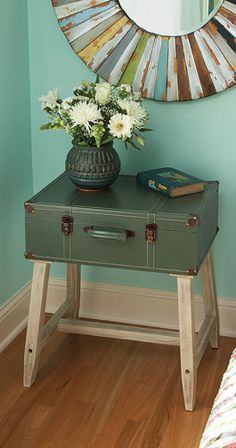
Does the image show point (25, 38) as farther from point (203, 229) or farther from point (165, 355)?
point (165, 355)

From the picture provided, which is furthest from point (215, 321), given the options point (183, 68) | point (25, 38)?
point (25, 38)

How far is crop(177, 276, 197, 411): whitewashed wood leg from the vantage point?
272cm

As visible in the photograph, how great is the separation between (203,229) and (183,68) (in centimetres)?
66

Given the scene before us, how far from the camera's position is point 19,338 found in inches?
130

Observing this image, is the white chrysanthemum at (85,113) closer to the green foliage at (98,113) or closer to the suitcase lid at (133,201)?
the green foliage at (98,113)

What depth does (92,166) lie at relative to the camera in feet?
9.28

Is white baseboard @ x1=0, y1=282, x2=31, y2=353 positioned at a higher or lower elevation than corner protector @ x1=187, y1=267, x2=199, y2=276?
lower

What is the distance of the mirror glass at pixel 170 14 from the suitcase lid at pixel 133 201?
1.92 ft

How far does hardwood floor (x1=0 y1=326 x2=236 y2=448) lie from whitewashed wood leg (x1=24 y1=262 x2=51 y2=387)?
75 mm

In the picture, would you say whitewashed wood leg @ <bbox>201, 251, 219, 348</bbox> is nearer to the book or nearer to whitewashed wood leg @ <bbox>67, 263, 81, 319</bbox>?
the book

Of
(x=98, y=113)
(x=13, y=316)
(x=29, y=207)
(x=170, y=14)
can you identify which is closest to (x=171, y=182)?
(x=98, y=113)

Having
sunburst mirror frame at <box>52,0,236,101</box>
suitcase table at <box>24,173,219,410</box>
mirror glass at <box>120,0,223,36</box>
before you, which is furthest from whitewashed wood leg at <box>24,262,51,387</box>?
mirror glass at <box>120,0,223,36</box>

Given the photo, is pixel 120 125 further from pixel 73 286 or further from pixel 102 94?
pixel 73 286

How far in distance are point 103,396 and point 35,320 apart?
37 centimetres
